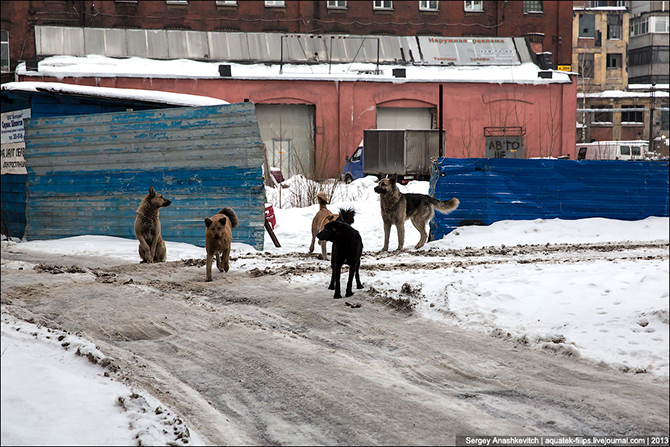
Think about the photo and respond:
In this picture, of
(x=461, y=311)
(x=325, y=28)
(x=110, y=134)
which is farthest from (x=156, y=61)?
(x=461, y=311)

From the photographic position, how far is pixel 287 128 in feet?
108

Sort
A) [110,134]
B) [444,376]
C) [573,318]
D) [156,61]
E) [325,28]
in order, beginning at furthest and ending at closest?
[325,28] < [156,61] < [110,134] < [573,318] < [444,376]

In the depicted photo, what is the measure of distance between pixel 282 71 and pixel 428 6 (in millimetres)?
15025

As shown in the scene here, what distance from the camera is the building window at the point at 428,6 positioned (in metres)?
42.8

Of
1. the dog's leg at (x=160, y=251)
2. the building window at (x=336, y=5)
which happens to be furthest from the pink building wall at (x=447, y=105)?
the dog's leg at (x=160, y=251)

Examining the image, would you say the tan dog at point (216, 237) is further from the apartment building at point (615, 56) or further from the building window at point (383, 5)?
the apartment building at point (615, 56)

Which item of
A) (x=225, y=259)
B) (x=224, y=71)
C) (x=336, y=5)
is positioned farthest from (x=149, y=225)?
(x=336, y=5)

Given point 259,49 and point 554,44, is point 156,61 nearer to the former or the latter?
point 259,49

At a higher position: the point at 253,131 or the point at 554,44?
the point at 554,44

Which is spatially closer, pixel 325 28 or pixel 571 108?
pixel 571 108

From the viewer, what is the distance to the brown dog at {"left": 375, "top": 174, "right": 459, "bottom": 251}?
12.4 m

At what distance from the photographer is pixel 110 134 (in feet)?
43.3

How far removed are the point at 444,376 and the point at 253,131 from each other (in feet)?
26.9

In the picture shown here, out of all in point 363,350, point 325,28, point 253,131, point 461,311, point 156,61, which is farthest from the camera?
point 325,28
